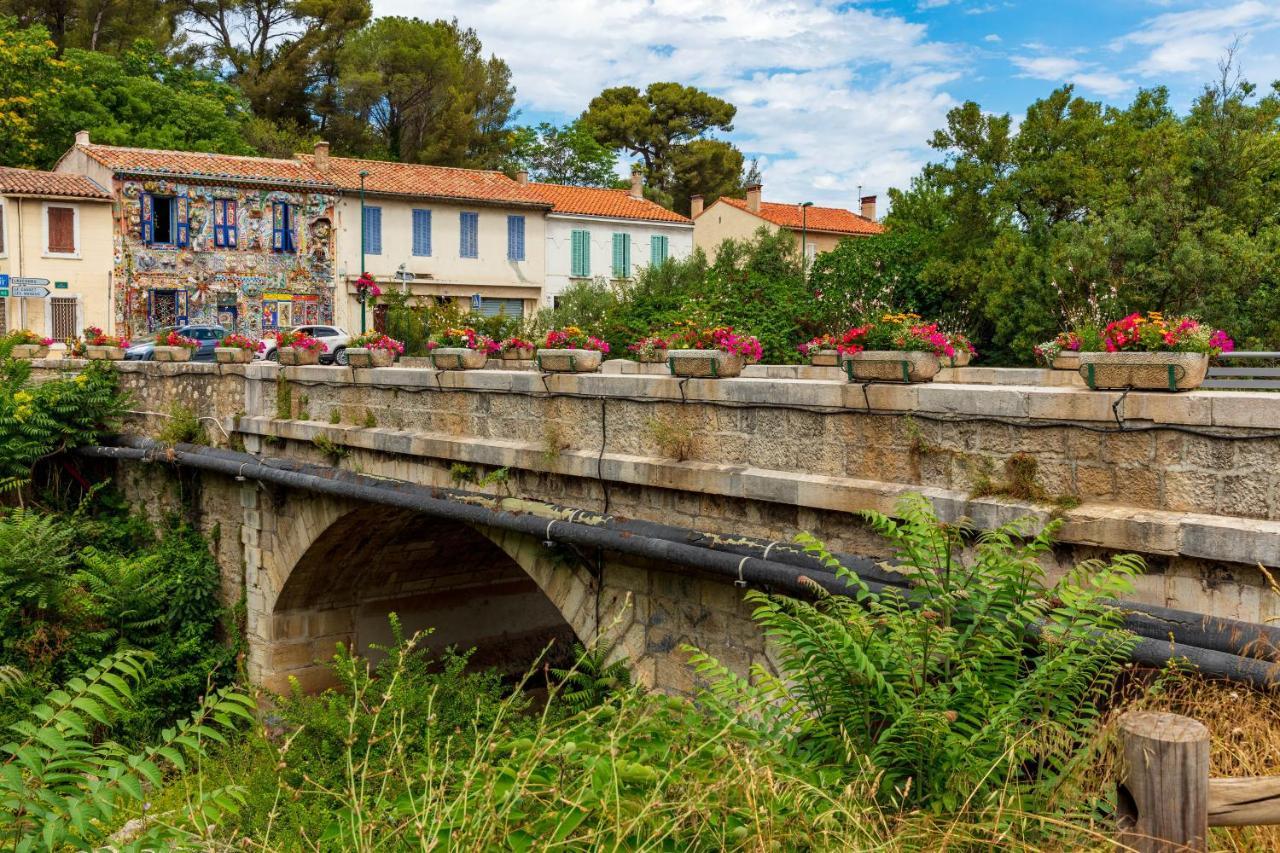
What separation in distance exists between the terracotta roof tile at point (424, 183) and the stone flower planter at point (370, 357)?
2288 centimetres

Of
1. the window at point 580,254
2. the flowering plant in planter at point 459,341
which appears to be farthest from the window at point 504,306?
the flowering plant in planter at point 459,341

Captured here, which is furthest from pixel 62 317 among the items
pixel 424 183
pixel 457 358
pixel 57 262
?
pixel 457 358

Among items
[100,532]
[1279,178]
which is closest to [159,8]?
[100,532]

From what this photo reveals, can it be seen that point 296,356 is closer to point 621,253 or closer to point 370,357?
point 370,357

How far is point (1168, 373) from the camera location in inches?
207

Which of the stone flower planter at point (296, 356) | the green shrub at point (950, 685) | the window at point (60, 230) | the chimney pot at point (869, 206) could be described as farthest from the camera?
the chimney pot at point (869, 206)

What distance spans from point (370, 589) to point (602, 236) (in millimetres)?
24527

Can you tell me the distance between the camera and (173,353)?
1606 centimetres

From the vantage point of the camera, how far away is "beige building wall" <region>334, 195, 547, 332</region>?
33.8 metres

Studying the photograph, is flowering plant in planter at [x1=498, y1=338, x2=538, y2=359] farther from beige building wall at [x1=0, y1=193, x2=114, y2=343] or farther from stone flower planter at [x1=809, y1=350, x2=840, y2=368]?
beige building wall at [x1=0, y1=193, x2=114, y2=343]

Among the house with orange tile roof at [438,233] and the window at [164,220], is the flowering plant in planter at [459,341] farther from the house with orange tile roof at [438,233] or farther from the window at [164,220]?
the window at [164,220]

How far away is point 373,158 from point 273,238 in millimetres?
12446

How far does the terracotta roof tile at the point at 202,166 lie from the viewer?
99.7 ft

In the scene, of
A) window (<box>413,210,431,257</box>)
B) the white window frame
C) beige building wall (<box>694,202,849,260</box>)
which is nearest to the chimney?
beige building wall (<box>694,202,849,260</box>)
